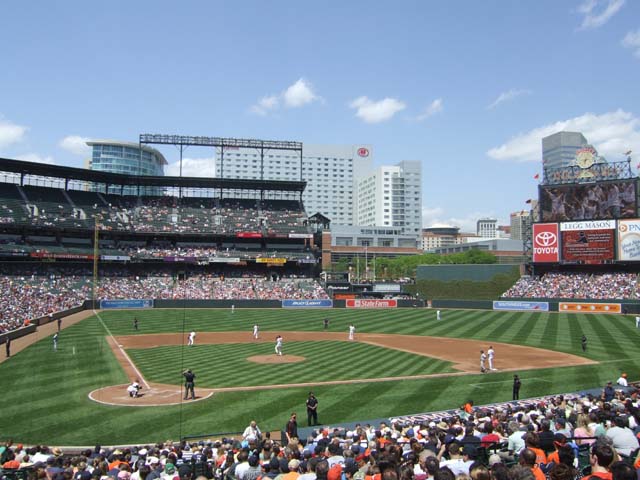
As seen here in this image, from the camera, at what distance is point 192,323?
55688 mm

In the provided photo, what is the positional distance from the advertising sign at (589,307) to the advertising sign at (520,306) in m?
2.07

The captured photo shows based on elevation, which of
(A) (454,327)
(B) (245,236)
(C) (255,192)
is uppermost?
(C) (255,192)

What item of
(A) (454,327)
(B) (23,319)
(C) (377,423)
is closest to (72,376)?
(C) (377,423)

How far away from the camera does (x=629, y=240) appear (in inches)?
2717

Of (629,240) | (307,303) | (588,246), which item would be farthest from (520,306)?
(307,303)

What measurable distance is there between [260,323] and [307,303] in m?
19.0

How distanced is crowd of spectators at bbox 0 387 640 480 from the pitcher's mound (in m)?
18.5

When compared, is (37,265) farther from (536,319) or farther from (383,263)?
(383,263)

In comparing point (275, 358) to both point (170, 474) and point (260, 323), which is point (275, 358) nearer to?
point (260, 323)

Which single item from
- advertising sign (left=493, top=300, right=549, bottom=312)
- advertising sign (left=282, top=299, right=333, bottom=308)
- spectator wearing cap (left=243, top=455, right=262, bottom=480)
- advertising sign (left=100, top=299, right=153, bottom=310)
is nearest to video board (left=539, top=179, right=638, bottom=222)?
advertising sign (left=493, top=300, right=549, bottom=312)

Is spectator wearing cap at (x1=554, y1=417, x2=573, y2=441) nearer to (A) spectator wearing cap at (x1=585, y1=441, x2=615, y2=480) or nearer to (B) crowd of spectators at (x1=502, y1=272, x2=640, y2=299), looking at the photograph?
(A) spectator wearing cap at (x1=585, y1=441, x2=615, y2=480)

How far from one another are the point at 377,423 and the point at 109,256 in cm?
6582

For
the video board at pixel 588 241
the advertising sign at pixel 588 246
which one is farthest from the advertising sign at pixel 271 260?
the advertising sign at pixel 588 246

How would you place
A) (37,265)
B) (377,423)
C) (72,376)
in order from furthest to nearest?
(37,265), (72,376), (377,423)
